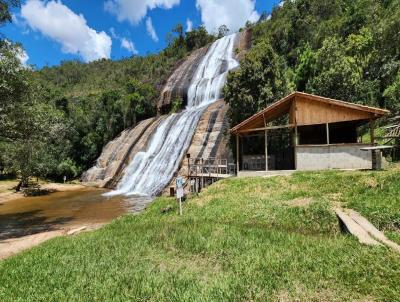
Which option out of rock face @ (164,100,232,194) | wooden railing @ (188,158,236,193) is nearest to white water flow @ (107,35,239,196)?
rock face @ (164,100,232,194)

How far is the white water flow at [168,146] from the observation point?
32.6 m

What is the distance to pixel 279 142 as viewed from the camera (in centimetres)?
2805

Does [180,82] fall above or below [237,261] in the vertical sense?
above

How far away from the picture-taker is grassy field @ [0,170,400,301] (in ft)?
18.7

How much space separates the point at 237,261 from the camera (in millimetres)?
7195

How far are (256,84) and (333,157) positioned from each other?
31.7 ft

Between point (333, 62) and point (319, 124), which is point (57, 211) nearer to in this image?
point (319, 124)

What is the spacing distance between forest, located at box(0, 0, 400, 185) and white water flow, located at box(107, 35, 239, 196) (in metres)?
8.60

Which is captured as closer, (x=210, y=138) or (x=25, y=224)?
(x=25, y=224)

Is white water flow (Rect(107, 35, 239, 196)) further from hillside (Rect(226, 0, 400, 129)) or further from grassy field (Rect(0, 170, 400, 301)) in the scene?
grassy field (Rect(0, 170, 400, 301))

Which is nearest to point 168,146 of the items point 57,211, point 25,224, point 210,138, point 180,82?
point 210,138

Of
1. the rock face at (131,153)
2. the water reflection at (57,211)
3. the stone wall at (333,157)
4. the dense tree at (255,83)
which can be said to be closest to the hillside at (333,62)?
the dense tree at (255,83)

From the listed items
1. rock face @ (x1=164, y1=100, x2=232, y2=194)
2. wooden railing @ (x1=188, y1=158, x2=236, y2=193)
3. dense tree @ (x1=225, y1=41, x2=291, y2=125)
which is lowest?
wooden railing @ (x1=188, y1=158, x2=236, y2=193)

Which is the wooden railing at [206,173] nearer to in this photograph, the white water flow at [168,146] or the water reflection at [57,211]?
the water reflection at [57,211]
